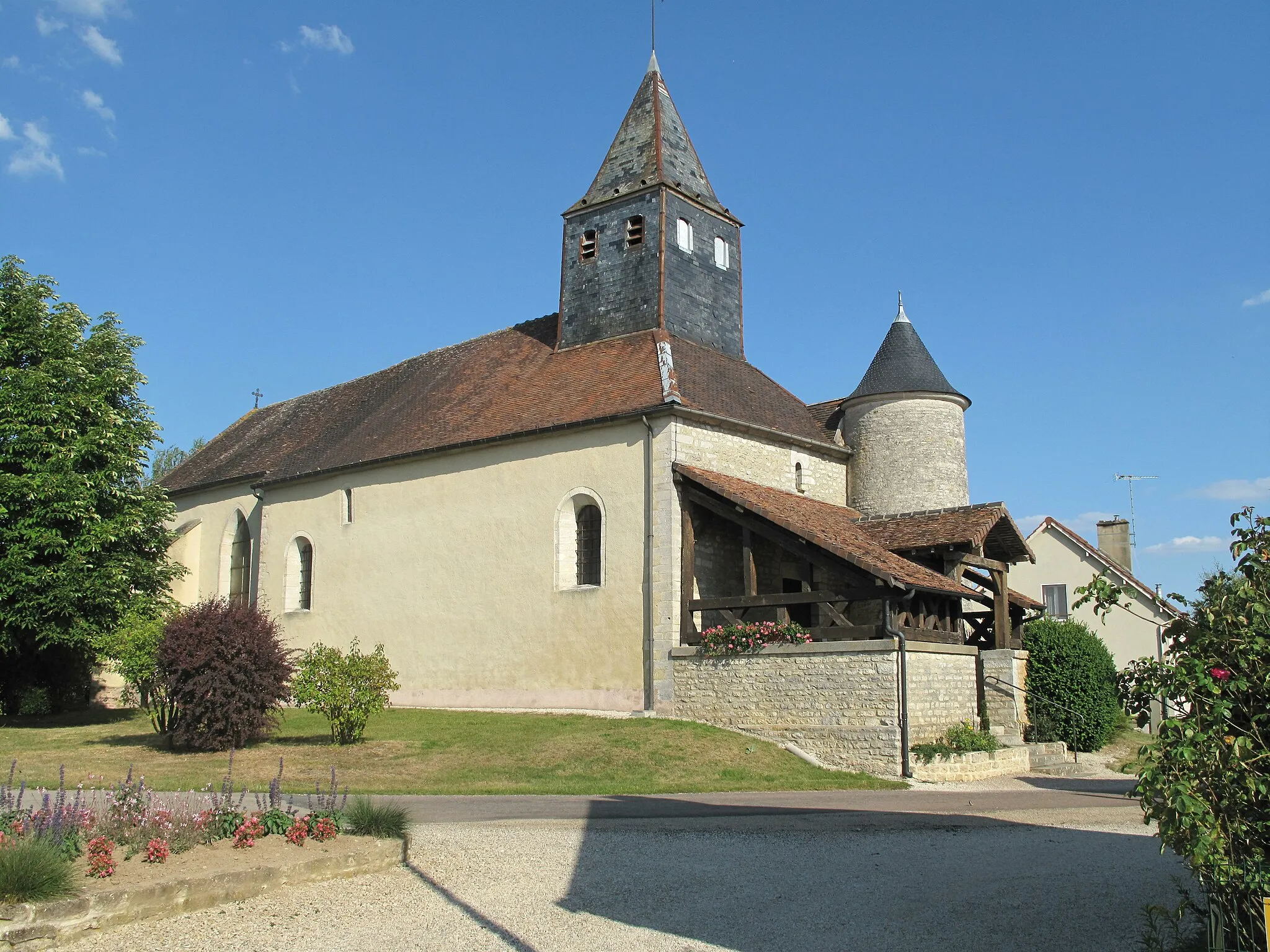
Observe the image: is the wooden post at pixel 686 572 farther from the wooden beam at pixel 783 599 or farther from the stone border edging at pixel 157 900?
the stone border edging at pixel 157 900

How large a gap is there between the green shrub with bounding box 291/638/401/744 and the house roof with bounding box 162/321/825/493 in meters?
6.14

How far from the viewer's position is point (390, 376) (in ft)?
95.0

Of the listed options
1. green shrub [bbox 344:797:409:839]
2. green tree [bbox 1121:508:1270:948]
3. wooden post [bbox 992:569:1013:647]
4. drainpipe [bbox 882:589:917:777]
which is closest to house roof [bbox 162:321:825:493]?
wooden post [bbox 992:569:1013:647]

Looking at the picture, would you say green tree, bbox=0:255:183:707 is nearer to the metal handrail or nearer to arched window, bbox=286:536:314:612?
arched window, bbox=286:536:314:612

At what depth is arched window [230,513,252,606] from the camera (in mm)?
28203

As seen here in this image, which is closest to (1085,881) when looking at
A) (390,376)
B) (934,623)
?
(934,623)

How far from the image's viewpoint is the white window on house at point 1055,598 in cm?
3278

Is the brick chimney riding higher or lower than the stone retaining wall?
higher

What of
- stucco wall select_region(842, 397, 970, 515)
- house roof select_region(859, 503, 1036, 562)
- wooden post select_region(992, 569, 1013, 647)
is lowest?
wooden post select_region(992, 569, 1013, 647)

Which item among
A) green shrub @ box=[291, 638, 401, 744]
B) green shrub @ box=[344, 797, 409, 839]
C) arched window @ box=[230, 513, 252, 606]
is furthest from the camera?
arched window @ box=[230, 513, 252, 606]

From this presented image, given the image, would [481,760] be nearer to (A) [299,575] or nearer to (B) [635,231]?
(A) [299,575]

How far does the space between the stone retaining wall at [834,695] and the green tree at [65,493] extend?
11512 millimetres

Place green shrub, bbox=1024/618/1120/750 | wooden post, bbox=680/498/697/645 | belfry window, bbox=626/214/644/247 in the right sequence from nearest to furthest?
1. wooden post, bbox=680/498/697/645
2. green shrub, bbox=1024/618/1120/750
3. belfry window, bbox=626/214/644/247

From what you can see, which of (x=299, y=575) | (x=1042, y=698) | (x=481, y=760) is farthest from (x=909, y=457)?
(x=299, y=575)
